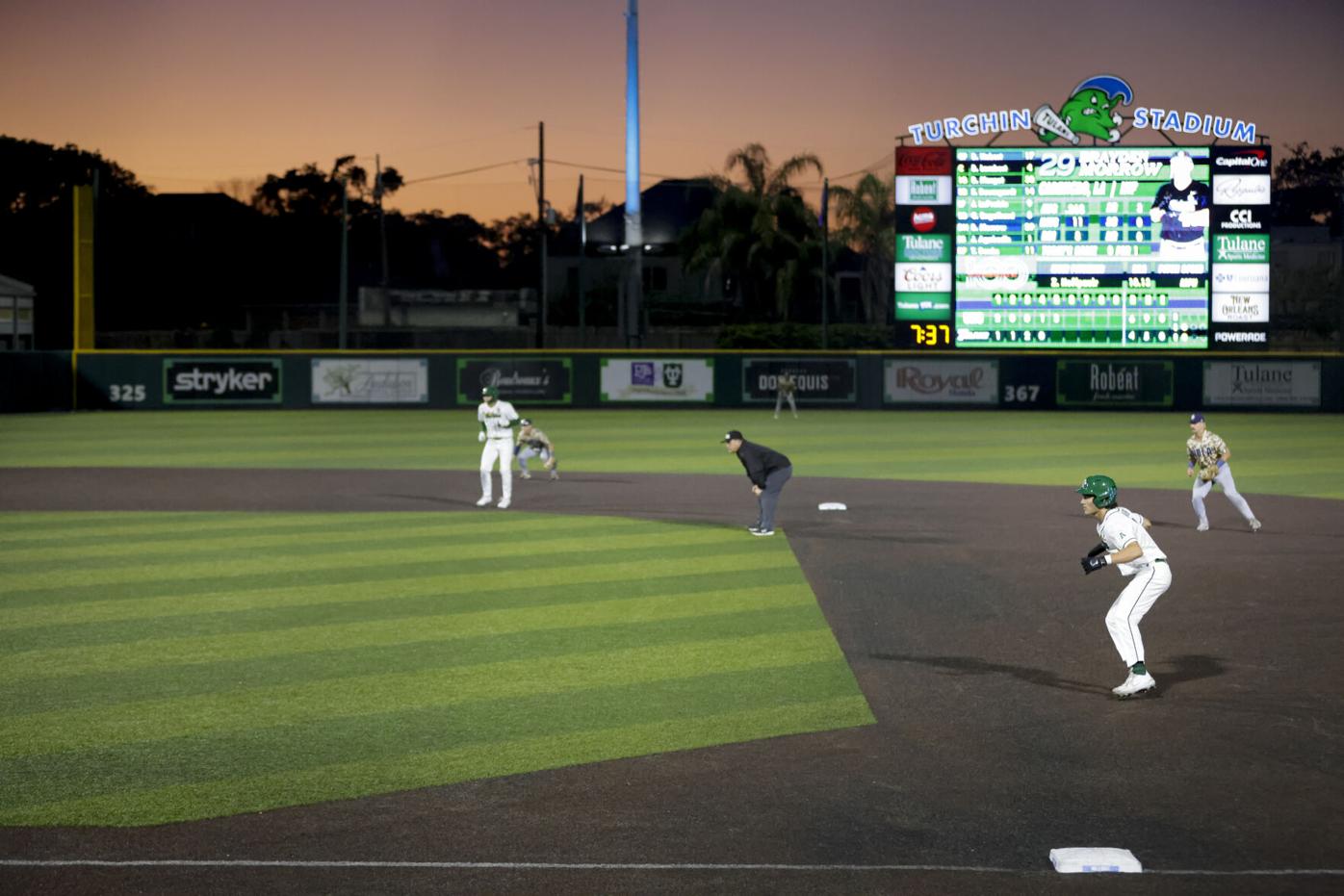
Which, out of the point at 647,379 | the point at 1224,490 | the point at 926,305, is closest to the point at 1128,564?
the point at 1224,490

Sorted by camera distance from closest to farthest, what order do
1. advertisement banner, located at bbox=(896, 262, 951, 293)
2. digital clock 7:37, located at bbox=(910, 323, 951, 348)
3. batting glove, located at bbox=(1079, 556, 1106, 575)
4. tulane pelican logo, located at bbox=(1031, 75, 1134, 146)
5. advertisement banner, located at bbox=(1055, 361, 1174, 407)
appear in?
1. batting glove, located at bbox=(1079, 556, 1106, 575)
2. tulane pelican logo, located at bbox=(1031, 75, 1134, 146)
3. advertisement banner, located at bbox=(896, 262, 951, 293)
4. digital clock 7:37, located at bbox=(910, 323, 951, 348)
5. advertisement banner, located at bbox=(1055, 361, 1174, 407)

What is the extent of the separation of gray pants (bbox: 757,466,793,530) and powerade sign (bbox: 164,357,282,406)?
30098 mm

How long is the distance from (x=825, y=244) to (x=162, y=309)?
38.8m

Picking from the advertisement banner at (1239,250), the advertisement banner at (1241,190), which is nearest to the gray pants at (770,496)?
the advertisement banner at (1241,190)

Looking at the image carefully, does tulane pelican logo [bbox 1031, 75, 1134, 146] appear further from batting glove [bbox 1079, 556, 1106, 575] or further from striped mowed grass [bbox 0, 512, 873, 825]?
batting glove [bbox 1079, 556, 1106, 575]

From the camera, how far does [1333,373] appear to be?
43.2 meters

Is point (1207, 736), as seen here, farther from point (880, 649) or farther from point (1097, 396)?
point (1097, 396)

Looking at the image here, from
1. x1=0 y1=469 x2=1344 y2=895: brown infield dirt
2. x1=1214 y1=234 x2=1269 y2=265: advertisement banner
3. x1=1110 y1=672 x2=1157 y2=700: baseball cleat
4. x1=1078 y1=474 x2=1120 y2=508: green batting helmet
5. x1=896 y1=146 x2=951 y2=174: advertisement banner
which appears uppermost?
x1=896 y1=146 x2=951 y2=174: advertisement banner

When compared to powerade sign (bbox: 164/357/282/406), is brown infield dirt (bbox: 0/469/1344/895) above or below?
below

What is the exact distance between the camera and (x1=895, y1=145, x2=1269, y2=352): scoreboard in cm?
3394

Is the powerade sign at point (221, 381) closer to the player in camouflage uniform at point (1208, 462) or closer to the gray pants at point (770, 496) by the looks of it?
the gray pants at point (770, 496)

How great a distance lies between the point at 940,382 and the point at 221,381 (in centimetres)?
2144

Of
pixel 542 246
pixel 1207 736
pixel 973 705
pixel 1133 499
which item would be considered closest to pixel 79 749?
pixel 973 705

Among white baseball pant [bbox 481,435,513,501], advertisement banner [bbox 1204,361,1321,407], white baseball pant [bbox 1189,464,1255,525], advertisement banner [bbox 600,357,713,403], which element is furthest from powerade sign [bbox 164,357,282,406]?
white baseball pant [bbox 1189,464,1255,525]
